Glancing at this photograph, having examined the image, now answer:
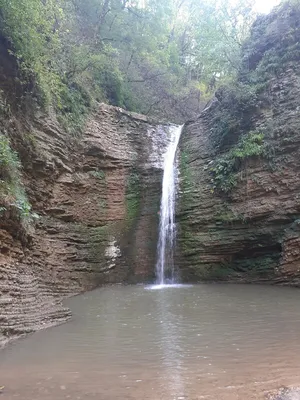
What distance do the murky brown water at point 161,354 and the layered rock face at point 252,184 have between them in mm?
4152

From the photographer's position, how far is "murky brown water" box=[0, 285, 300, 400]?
344 centimetres

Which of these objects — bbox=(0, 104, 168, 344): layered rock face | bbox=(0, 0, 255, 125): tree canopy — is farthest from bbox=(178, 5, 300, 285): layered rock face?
bbox=(0, 0, 255, 125): tree canopy

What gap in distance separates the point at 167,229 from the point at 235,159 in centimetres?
376

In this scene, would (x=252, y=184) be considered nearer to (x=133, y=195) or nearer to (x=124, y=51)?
(x=133, y=195)

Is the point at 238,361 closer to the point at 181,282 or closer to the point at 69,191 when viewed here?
the point at 181,282

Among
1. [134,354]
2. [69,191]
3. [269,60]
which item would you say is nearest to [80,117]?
[69,191]

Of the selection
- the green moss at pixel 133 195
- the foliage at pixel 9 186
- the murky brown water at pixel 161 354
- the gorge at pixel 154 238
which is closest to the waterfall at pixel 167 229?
the gorge at pixel 154 238

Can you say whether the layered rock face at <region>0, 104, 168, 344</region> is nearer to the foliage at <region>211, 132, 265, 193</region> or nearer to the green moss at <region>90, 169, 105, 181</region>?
the green moss at <region>90, 169, 105, 181</region>

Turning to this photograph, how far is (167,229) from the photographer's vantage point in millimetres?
13438

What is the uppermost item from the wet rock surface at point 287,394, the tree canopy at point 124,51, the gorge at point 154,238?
the tree canopy at point 124,51

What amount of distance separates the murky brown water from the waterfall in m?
4.69

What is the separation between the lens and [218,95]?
15.8m

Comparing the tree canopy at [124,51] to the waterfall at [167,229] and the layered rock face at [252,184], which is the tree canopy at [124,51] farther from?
the waterfall at [167,229]

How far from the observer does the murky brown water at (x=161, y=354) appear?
3.44 m
